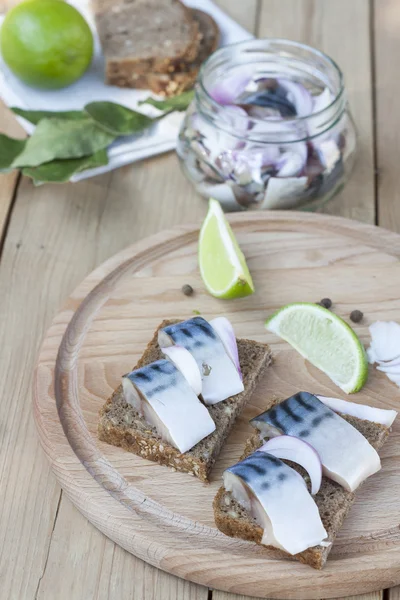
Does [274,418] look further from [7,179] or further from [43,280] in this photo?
[7,179]

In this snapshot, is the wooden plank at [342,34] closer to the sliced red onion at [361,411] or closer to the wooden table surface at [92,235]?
the wooden table surface at [92,235]

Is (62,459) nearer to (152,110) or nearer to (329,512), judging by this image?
(329,512)

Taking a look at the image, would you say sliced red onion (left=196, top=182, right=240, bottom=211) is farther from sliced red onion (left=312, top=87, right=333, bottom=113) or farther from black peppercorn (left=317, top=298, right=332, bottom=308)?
black peppercorn (left=317, top=298, right=332, bottom=308)

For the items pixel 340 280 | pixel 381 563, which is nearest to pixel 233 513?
pixel 381 563

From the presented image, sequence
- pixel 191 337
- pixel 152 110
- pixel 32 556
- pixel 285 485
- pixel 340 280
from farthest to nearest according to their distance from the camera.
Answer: pixel 152 110, pixel 340 280, pixel 191 337, pixel 32 556, pixel 285 485

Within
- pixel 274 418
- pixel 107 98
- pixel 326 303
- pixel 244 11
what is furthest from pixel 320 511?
pixel 244 11

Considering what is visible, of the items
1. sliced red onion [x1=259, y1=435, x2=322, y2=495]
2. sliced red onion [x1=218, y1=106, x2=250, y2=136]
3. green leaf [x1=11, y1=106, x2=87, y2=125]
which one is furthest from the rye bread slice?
sliced red onion [x1=259, y1=435, x2=322, y2=495]

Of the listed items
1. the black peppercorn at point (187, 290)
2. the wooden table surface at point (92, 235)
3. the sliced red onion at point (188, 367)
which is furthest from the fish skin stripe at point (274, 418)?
the black peppercorn at point (187, 290)
